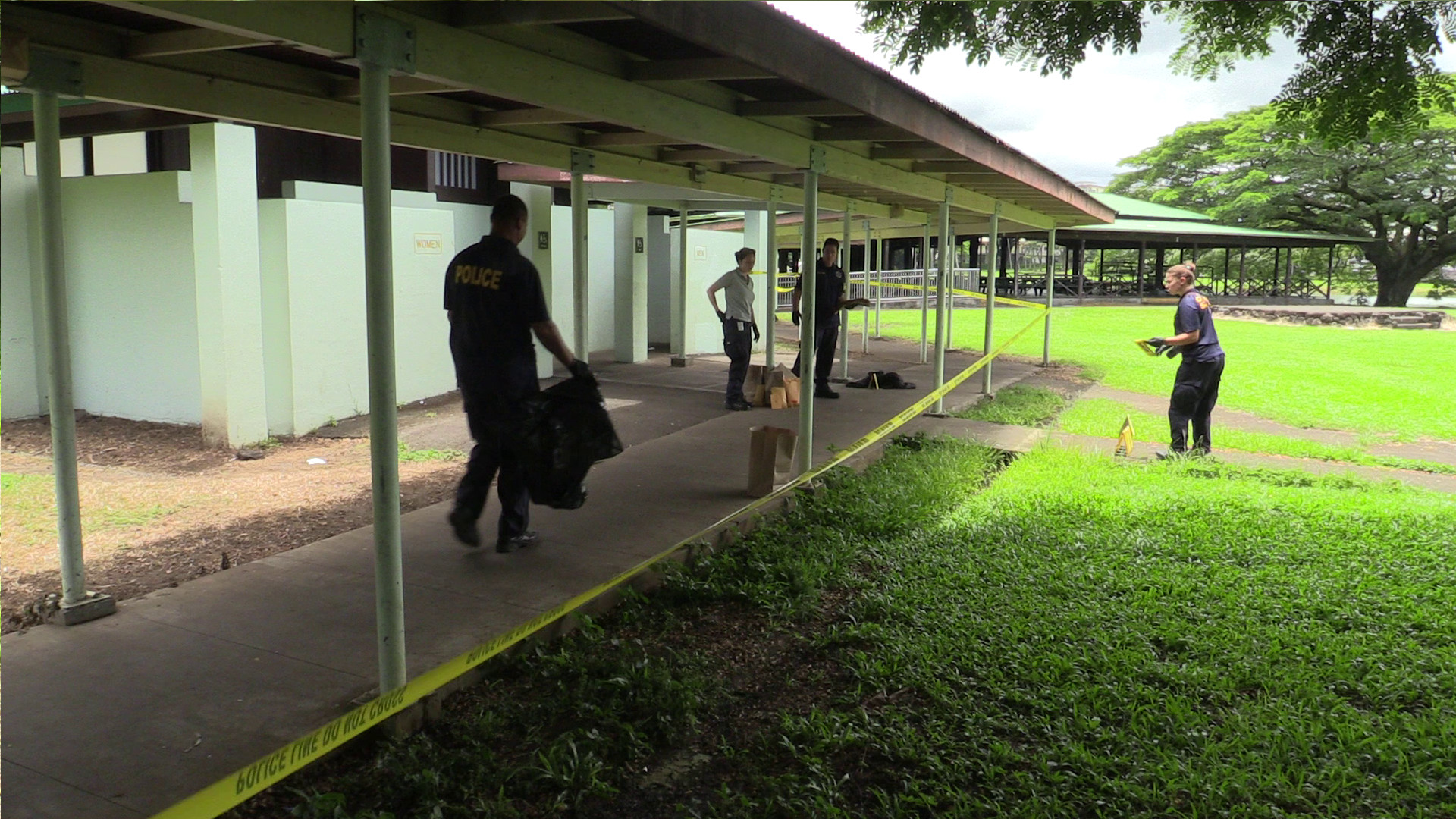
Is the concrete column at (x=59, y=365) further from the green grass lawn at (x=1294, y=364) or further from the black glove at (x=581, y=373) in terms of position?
the green grass lawn at (x=1294, y=364)

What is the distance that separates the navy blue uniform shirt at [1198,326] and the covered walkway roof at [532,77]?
2.58m

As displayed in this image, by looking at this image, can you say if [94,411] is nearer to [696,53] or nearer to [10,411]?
[10,411]

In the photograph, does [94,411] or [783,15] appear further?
[94,411]

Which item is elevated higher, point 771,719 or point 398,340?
point 398,340

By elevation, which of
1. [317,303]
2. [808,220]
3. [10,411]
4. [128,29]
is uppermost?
[128,29]

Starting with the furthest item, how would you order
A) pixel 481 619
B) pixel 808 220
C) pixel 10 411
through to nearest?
pixel 10 411
pixel 808 220
pixel 481 619

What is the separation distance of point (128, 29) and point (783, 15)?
2.86 metres

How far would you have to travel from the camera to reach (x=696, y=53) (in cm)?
504

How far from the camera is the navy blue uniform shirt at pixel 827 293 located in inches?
449

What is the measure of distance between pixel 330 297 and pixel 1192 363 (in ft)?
27.7

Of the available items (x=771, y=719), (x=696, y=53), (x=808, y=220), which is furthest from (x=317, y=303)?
(x=771, y=719)

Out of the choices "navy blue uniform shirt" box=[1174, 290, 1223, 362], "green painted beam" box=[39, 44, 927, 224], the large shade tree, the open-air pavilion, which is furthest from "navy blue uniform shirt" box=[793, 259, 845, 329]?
the large shade tree

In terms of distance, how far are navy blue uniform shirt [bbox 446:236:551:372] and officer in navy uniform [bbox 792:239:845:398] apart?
20.8 feet

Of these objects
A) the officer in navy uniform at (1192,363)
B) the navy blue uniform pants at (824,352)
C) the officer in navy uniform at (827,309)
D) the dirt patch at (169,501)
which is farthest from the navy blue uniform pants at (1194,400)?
the dirt patch at (169,501)
